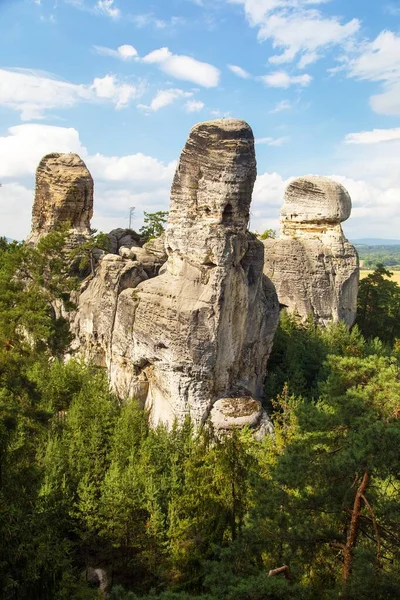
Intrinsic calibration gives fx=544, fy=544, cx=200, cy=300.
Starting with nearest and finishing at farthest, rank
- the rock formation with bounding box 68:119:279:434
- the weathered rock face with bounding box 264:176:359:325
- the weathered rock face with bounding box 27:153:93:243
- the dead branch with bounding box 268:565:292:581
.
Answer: the dead branch with bounding box 268:565:292:581 < the rock formation with bounding box 68:119:279:434 < the weathered rock face with bounding box 27:153:93:243 < the weathered rock face with bounding box 264:176:359:325

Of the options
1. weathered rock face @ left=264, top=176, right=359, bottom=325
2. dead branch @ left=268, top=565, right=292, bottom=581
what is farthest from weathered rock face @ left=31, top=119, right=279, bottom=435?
weathered rock face @ left=264, top=176, right=359, bottom=325

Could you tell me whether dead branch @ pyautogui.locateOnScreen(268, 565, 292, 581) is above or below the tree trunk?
below

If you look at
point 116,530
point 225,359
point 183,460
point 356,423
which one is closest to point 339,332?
point 225,359

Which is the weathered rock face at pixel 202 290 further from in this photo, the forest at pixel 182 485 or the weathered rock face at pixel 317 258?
the weathered rock face at pixel 317 258

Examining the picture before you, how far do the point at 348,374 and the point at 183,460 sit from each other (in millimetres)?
7192

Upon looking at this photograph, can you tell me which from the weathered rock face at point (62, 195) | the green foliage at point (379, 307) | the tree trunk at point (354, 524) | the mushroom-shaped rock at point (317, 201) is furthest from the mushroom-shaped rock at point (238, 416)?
the green foliage at point (379, 307)

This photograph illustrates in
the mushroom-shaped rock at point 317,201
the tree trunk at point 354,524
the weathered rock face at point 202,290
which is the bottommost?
the tree trunk at point 354,524

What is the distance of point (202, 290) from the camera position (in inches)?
762

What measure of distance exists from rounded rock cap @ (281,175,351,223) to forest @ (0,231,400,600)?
10.3 meters

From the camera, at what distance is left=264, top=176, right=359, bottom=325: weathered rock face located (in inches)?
1304

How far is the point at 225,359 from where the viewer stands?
20.0 meters

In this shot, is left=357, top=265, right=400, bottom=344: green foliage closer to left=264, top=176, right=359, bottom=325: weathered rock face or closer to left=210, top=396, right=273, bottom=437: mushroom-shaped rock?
left=264, top=176, right=359, bottom=325: weathered rock face

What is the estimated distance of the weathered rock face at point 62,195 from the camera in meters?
30.0

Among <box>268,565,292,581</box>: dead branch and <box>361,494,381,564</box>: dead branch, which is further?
<box>268,565,292,581</box>: dead branch
